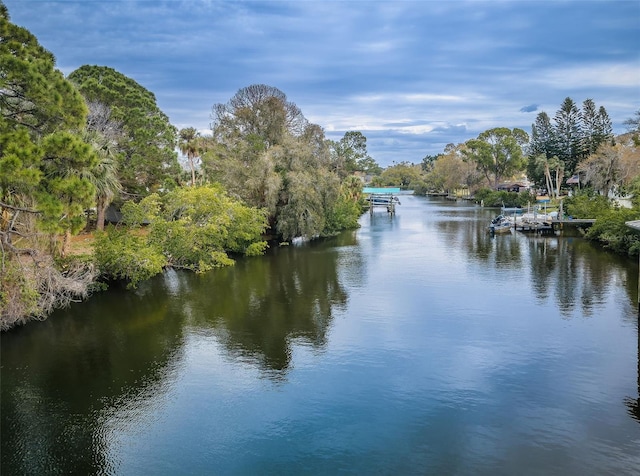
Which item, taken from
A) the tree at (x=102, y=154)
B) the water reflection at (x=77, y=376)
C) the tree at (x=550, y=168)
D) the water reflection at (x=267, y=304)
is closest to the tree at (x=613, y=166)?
the tree at (x=550, y=168)

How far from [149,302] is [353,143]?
83007 mm

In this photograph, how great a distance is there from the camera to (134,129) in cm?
3191

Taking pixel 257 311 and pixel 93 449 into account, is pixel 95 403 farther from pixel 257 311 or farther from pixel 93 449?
pixel 257 311

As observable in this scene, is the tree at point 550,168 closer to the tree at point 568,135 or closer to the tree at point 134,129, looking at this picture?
the tree at point 568,135

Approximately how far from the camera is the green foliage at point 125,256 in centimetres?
2403

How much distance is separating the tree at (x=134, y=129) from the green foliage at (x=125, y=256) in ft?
21.8

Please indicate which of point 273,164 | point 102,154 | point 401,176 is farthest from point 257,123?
point 401,176

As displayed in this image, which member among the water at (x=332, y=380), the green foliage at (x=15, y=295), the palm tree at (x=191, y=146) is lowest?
the water at (x=332, y=380)

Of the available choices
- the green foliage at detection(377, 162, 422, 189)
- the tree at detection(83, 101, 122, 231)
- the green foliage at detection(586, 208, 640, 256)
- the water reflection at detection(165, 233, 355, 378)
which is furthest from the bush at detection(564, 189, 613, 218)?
the green foliage at detection(377, 162, 422, 189)

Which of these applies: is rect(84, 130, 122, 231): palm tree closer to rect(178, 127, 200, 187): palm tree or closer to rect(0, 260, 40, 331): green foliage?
rect(0, 260, 40, 331): green foliage

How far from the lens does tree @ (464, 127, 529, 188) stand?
90438mm

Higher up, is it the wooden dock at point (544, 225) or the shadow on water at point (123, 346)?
the wooden dock at point (544, 225)

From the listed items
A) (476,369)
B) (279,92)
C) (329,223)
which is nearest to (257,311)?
(476,369)

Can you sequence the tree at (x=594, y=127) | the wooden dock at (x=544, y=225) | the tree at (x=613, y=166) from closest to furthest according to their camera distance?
the wooden dock at (x=544, y=225) → the tree at (x=613, y=166) → the tree at (x=594, y=127)
